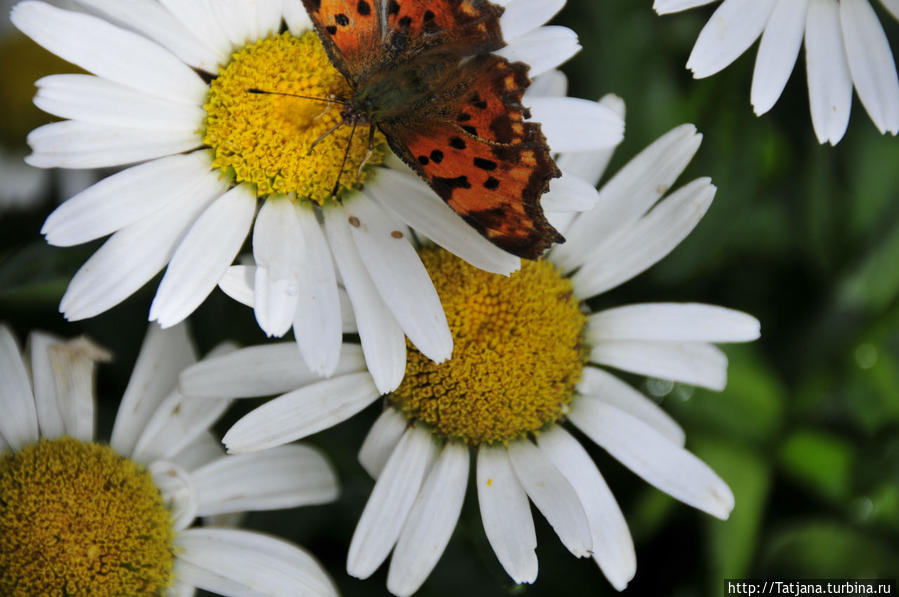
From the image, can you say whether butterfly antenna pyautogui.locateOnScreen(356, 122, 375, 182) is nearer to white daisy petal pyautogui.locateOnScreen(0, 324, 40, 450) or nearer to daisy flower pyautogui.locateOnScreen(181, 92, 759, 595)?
daisy flower pyautogui.locateOnScreen(181, 92, 759, 595)

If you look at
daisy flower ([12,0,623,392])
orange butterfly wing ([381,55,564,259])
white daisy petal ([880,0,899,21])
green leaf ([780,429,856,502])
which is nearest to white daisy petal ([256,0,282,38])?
daisy flower ([12,0,623,392])

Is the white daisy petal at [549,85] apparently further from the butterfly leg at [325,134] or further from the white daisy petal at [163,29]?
the white daisy petal at [163,29]

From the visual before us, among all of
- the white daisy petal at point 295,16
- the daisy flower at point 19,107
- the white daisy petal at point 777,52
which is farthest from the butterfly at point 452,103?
the daisy flower at point 19,107

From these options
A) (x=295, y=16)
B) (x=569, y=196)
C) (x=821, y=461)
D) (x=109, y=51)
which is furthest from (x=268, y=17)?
(x=821, y=461)

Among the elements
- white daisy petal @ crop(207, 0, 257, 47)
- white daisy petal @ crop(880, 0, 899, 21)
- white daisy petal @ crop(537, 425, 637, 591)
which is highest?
white daisy petal @ crop(207, 0, 257, 47)

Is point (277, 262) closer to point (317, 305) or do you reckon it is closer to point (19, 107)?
point (317, 305)

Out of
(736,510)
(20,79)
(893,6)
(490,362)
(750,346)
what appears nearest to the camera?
(490,362)
